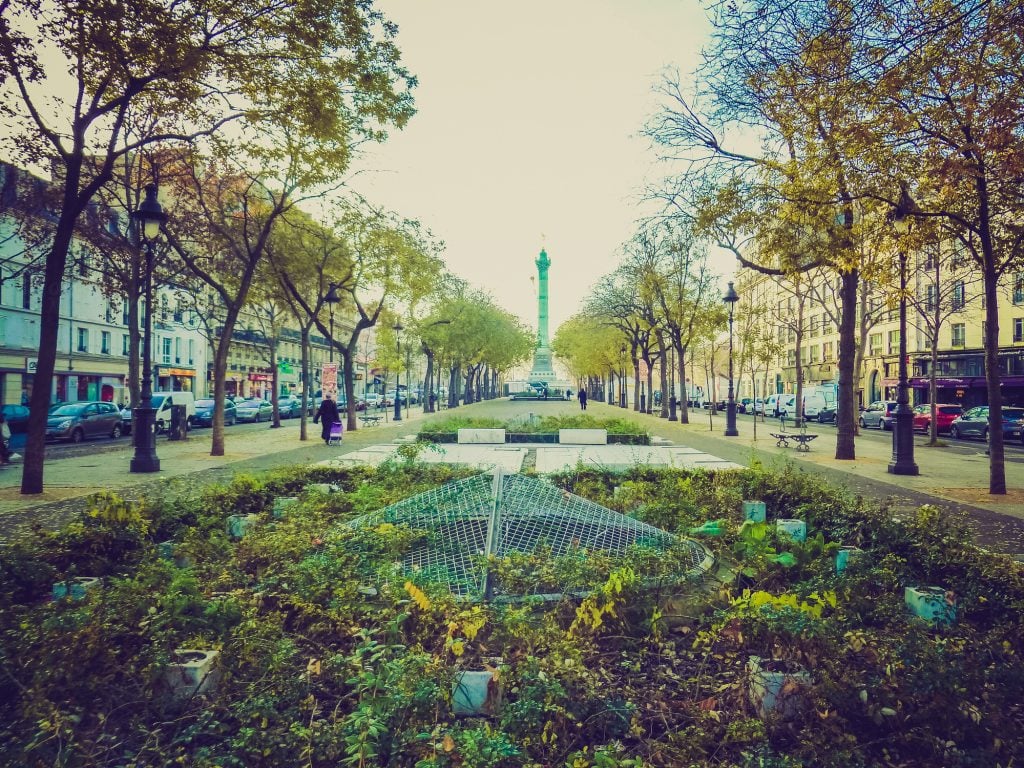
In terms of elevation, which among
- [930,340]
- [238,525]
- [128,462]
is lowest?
→ [128,462]

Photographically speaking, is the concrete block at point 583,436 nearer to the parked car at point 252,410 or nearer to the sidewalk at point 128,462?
the sidewalk at point 128,462

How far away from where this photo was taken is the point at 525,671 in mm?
3658

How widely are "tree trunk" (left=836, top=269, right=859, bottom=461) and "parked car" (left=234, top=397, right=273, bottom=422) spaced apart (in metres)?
32.4

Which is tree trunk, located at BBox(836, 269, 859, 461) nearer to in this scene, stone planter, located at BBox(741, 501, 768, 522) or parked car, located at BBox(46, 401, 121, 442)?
stone planter, located at BBox(741, 501, 768, 522)

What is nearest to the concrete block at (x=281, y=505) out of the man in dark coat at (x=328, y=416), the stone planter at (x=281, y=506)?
the stone planter at (x=281, y=506)

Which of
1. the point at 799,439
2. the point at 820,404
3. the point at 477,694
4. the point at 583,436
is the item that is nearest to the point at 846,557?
the point at 477,694

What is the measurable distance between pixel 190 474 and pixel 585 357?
57761mm

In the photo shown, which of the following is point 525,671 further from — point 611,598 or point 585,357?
point 585,357

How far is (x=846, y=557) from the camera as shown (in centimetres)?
580

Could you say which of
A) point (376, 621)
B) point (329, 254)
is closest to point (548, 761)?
point (376, 621)

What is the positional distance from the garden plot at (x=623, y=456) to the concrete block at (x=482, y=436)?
6.86 ft

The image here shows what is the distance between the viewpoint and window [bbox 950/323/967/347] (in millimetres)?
48562

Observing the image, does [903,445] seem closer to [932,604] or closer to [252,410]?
[932,604]

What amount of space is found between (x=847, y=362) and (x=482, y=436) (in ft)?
37.1
